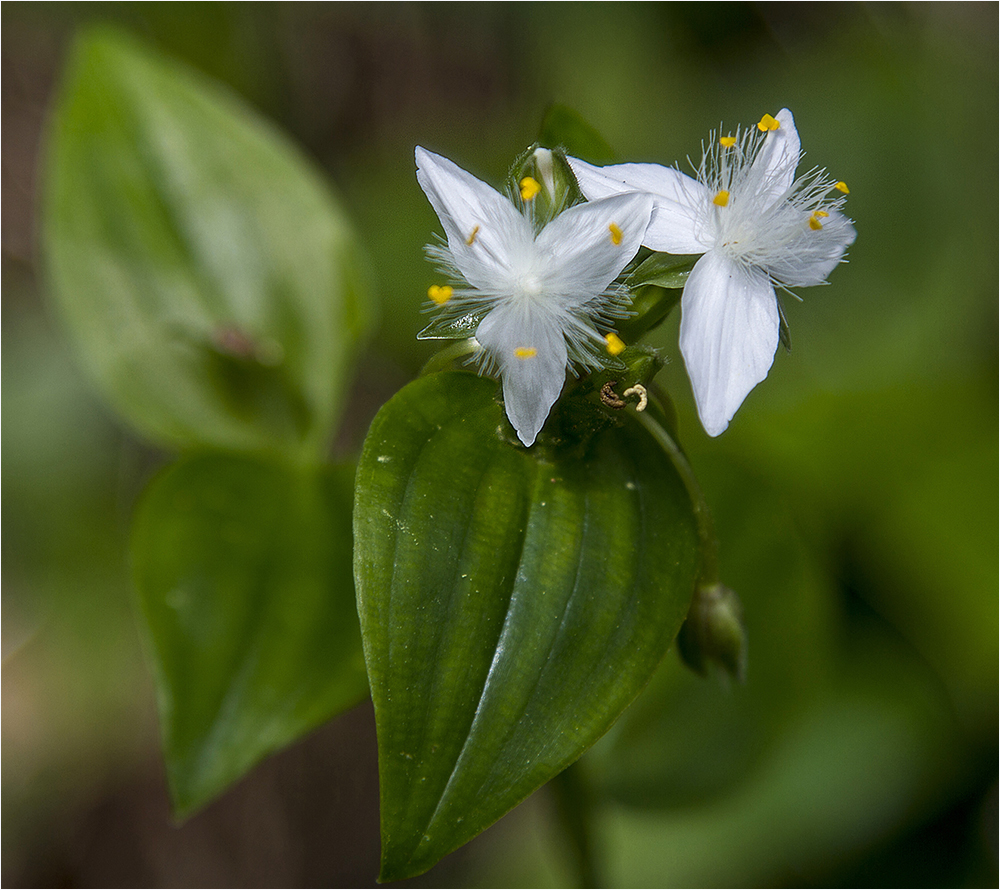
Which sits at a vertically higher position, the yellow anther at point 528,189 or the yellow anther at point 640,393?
the yellow anther at point 528,189

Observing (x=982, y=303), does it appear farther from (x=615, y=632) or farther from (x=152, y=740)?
(x=152, y=740)

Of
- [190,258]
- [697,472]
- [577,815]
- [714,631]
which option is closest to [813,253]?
[714,631]

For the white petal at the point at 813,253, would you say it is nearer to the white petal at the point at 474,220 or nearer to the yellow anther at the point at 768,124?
the yellow anther at the point at 768,124

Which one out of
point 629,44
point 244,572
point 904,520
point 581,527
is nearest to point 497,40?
point 629,44

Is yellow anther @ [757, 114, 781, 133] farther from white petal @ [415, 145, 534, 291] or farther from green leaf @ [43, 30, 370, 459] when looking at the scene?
green leaf @ [43, 30, 370, 459]

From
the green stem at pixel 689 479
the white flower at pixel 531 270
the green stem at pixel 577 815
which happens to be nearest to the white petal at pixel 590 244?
the white flower at pixel 531 270

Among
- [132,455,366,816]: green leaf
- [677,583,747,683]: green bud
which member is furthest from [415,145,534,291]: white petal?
[132,455,366,816]: green leaf
